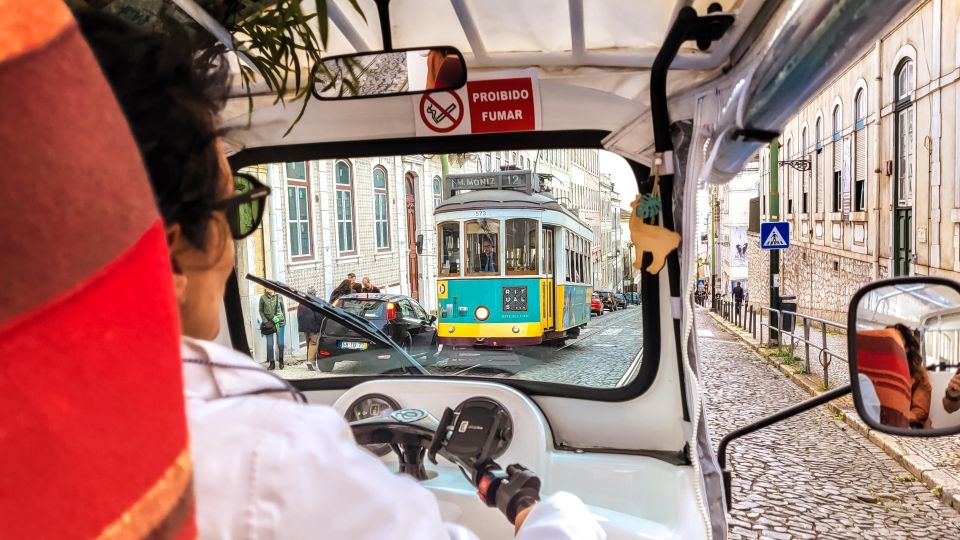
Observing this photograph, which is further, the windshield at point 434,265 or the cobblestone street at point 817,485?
the cobblestone street at point 817,485

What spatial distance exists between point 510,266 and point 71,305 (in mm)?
3749

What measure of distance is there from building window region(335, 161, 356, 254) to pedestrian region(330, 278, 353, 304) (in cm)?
31

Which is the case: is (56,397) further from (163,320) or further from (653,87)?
(653,87)

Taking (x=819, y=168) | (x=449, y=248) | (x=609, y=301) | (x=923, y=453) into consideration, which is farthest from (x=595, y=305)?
(x=819, y=168)

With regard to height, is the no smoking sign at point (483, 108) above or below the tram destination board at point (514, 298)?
above

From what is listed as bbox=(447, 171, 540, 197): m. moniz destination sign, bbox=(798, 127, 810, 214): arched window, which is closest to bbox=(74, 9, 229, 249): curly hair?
bbox=(447, 171, 540, 197): m. moniz destination sign

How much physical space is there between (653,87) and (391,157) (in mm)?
1163

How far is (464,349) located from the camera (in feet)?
9.77

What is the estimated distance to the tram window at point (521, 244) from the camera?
351 cm

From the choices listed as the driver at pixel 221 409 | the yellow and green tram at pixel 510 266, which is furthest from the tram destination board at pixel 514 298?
the driver at pixel 221 409

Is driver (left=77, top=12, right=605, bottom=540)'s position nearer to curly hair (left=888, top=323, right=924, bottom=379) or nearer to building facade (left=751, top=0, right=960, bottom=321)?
curly hair (left=888, top=323, right=924, bottom=379)

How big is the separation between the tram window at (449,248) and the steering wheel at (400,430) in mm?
1637

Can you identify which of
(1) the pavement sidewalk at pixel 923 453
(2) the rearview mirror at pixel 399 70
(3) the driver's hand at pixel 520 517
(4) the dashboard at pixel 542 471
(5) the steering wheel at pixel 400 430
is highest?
(2) the rearview mirror at pixel 399 70

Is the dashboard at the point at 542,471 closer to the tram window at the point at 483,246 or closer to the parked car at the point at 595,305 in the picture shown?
the parked car at the point at 595,305
